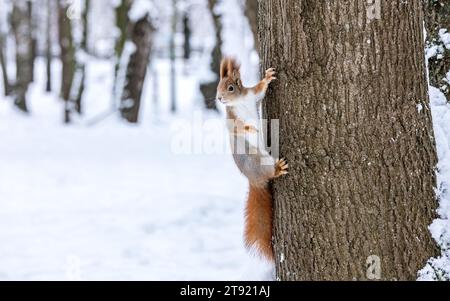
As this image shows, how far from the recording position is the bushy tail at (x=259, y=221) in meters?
3.73

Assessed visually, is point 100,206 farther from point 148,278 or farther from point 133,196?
point 148,278

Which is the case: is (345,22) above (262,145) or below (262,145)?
above

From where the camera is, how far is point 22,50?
26.5 m

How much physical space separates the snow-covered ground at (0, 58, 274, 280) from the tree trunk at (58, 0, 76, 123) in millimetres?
5096

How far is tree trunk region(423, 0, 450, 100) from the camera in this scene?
4.58 m

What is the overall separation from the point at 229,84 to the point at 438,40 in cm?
174

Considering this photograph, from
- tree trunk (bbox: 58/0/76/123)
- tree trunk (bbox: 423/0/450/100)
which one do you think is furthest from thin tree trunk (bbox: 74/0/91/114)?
tree trunk (bbox: 423/0/450/100)

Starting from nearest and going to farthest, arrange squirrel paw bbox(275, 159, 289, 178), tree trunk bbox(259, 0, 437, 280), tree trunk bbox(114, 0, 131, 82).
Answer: tree trunk bbox(259, 0, 437, 280), squirrel paw bbox(275, 159, 289, 178), tree trunk bbox(114, 0, 131, 82)

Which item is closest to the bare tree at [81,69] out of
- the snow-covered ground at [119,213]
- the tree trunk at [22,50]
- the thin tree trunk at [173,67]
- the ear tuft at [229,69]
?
the tree trunk at [22,50]

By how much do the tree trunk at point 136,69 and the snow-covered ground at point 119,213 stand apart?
8.79 feet

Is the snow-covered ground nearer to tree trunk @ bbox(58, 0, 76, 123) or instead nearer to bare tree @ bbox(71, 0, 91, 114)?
tree trunk @ bbox(58, 0, 76, 123)
